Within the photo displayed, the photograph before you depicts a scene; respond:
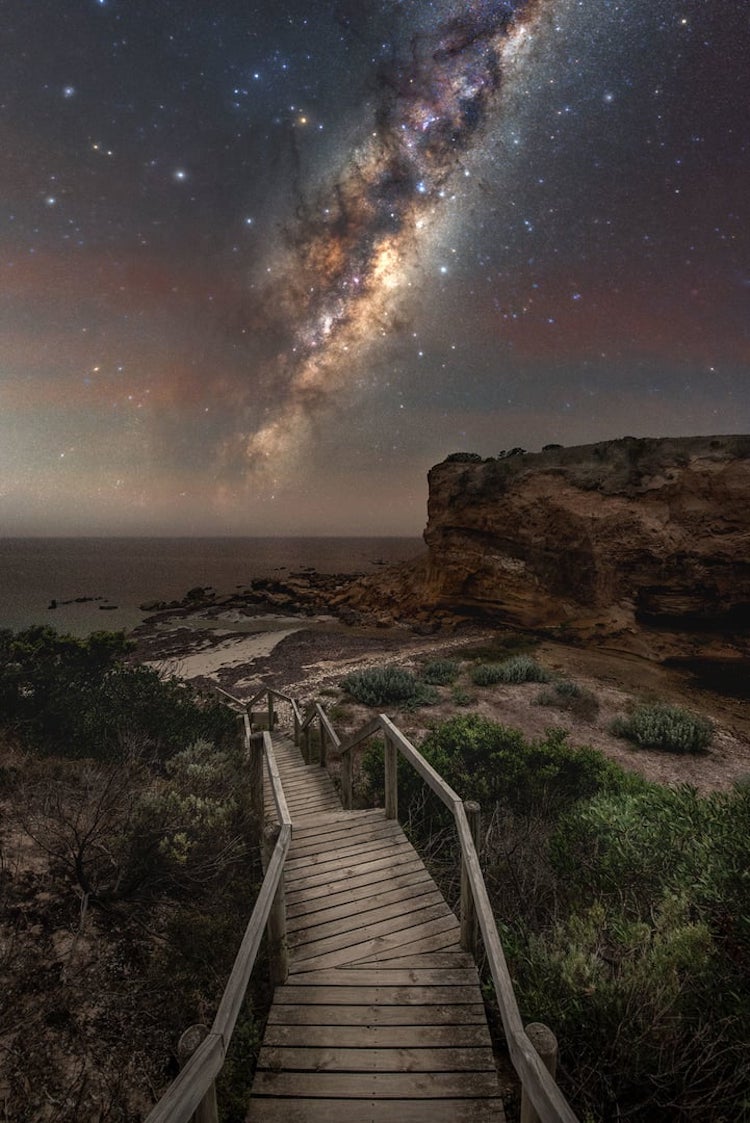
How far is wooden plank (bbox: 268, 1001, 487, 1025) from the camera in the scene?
316 cm

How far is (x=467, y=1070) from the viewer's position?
112 inches

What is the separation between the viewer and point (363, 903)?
4.32 meters

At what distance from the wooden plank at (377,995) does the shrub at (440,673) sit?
1178 centimetres

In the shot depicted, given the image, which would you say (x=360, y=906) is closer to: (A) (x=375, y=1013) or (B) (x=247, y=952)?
(A) (x=375, y=1013)

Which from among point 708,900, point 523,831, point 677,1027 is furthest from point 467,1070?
point 523,831

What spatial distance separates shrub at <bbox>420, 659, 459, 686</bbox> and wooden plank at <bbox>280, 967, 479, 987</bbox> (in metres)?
11.6

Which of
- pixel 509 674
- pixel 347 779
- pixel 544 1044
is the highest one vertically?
pixel 544 1044

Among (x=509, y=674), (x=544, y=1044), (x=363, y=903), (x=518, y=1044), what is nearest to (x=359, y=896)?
(x=363, y=903)

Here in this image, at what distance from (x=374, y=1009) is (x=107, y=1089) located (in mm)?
2246

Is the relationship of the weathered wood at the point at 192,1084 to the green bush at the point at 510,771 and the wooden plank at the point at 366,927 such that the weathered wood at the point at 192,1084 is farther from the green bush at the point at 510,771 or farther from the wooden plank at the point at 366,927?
the green bush at the point at 510,771

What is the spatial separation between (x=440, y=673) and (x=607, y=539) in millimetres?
11046

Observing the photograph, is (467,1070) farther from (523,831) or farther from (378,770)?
(378,770)

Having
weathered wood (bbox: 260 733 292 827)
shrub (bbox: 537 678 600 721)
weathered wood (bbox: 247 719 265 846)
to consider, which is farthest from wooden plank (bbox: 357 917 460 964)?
shrub (bbox: 537 678 600 721)

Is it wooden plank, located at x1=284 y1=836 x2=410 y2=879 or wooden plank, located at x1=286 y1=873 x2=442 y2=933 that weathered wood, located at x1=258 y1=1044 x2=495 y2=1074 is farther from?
wooden plank, located at x1=284 y1=836 x2=410 y2=879
